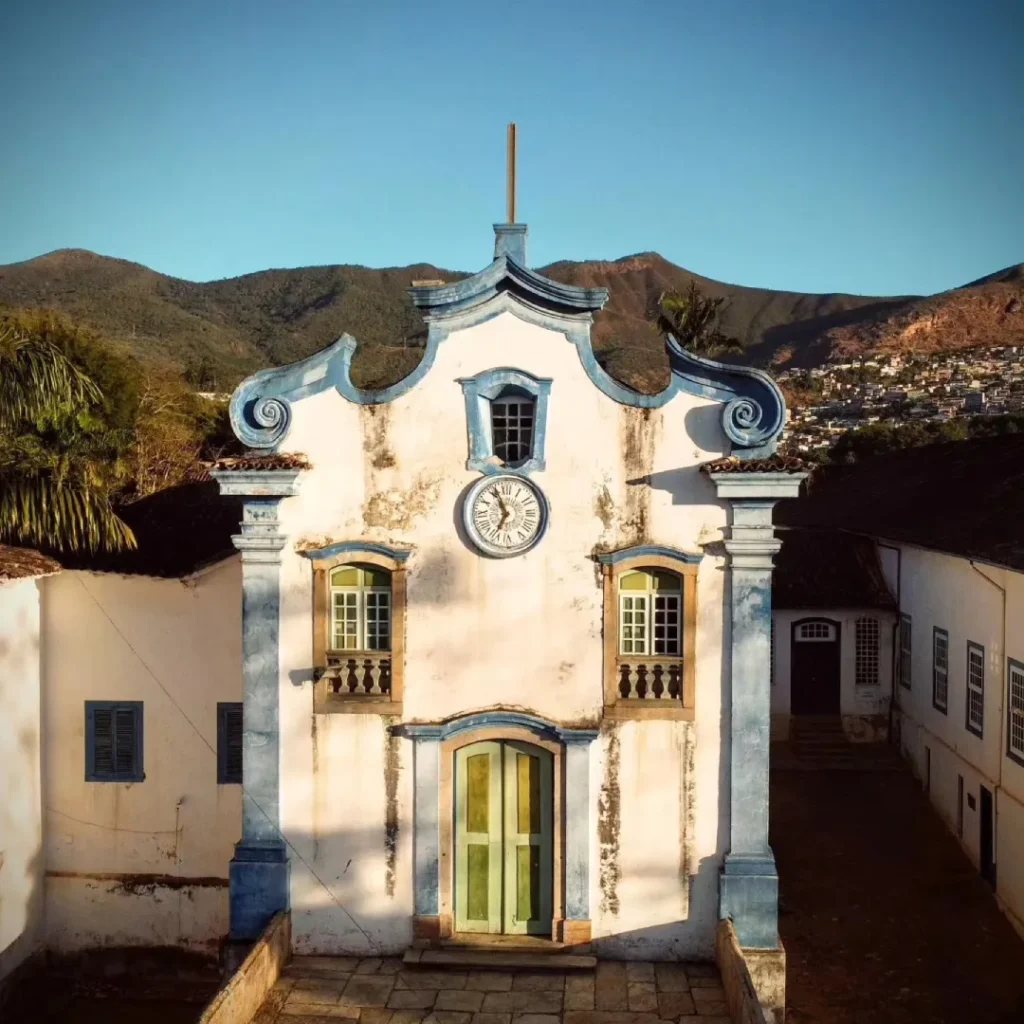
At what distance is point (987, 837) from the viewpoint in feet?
56.6

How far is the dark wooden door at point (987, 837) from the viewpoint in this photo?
1694 centimetres

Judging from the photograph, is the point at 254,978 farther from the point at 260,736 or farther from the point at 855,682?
the point at 855,682

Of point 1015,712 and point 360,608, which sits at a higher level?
point 360,608

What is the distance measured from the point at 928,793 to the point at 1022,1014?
26.5 ft

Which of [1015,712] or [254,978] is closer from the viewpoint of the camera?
[254,978]

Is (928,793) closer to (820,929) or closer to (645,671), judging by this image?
(820,929)

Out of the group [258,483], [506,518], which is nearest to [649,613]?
[506,518]

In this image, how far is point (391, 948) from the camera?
37.7 ft

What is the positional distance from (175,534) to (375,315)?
49.1m

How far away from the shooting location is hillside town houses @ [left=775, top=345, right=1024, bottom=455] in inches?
2283

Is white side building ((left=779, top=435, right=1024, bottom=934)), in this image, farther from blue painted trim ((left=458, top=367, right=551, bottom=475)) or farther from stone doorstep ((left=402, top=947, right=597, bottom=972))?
blue painted trim ((left=458, top=367, right=551, bottom=475))

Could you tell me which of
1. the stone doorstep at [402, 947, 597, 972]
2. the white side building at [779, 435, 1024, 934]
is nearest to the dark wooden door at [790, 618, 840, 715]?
the white side building at [779, 435, 1024, 934]

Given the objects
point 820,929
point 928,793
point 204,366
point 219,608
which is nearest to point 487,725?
point 219,608

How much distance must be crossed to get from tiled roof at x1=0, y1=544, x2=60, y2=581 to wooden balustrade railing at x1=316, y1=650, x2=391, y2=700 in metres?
4.70
